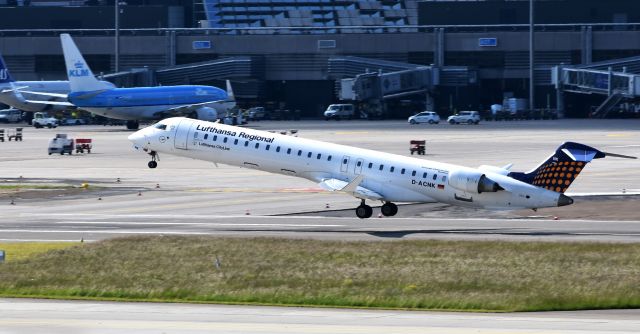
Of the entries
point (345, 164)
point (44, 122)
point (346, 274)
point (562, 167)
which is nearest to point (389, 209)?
point (345, 164)

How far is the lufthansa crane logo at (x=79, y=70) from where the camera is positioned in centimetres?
13312

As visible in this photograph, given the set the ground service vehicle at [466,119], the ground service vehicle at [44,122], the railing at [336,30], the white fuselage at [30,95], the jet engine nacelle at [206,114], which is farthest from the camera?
the railing at [336,30]

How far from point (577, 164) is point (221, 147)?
56.3 feet

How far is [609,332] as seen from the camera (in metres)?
30.6

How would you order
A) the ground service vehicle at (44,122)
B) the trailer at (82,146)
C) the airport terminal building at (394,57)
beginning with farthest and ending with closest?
the airport terminal building at (394,57), the ground service vehicle at (44,122), the trailer at (82,146)

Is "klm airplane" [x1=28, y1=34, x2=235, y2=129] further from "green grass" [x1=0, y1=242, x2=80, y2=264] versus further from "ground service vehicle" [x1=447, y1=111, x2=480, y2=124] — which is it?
"green grass" [x1=0, y1=242, x2=80, y2=264]

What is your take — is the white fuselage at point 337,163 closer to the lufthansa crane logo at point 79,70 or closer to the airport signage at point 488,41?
the lufthansa crane logo at point 79,70

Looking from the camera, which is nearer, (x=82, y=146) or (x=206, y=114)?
(x=82, y=146)

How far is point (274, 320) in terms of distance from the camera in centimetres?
3319

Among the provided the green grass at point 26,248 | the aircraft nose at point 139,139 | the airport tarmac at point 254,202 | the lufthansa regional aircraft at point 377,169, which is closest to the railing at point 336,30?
the airport tarmac at point 254,202

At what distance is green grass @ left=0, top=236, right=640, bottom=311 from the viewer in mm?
36750

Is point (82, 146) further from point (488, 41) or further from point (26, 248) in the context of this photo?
point (488, 41)

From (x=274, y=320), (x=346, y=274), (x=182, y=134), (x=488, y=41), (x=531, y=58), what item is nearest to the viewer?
(x=274, y=320)

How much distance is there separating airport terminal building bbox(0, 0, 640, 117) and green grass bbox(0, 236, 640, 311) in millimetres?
110835
